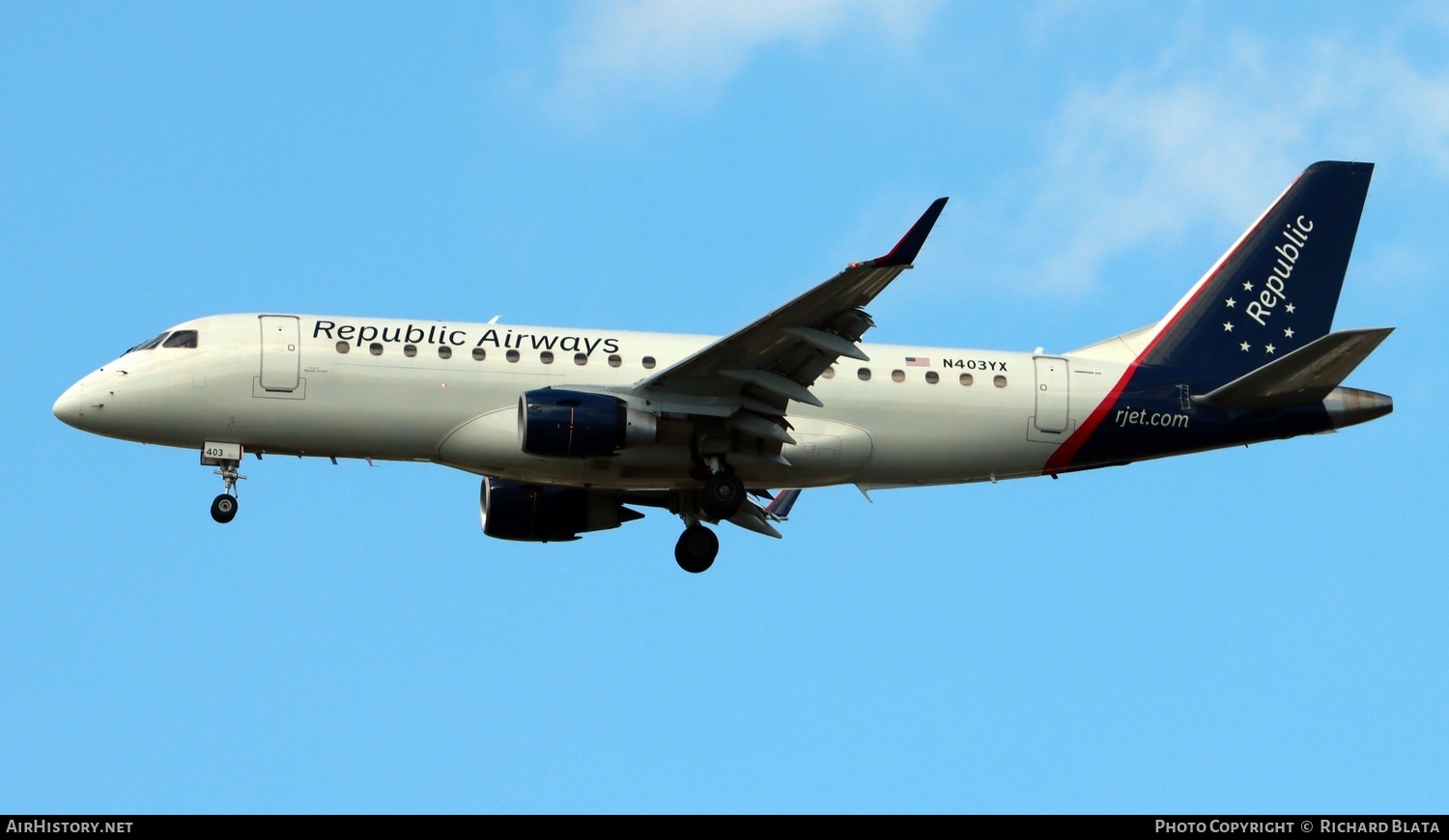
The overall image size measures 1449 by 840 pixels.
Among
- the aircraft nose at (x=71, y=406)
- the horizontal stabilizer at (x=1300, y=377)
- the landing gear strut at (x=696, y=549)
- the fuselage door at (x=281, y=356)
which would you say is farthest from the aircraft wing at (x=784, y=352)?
the aircraft nose at (x=71, y=406)

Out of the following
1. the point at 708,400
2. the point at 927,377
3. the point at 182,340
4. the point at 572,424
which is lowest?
the point at 572,424

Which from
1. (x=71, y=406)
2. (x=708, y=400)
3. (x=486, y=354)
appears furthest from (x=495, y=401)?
(x=71, y=406)

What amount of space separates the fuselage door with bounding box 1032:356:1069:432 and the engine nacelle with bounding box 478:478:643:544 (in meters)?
9.33

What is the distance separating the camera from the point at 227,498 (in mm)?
36812

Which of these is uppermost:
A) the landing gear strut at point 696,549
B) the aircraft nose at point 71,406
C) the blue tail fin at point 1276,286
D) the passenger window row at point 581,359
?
the blue tail fin at point 1276,286

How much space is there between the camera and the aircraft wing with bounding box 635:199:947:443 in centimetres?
3281

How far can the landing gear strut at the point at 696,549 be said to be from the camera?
39719 mm

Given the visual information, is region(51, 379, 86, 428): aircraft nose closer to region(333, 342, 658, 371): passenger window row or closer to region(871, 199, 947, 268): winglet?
region(333, 342, 658, 371): passenger window row

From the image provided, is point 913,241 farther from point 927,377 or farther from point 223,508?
point 223,508

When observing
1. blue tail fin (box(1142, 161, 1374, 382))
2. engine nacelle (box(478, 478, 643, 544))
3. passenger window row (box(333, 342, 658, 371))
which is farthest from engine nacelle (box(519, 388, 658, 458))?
blue tail fin (box(1142, 161, 1374, 382))

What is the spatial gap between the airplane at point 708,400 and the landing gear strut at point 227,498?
37 millimetres

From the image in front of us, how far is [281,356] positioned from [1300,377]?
779 inches

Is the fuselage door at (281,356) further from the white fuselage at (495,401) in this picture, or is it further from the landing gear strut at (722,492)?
the landing gear strut at (722,492)

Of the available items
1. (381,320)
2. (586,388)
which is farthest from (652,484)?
(381,320)
